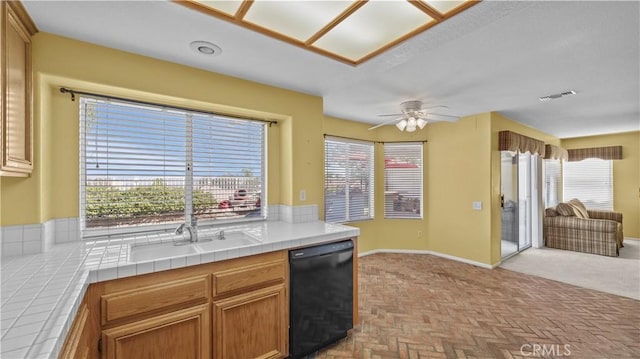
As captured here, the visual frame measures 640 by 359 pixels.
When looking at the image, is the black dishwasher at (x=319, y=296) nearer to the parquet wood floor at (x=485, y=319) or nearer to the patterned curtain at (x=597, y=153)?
the parquet wood floor at (x=485, y=319)

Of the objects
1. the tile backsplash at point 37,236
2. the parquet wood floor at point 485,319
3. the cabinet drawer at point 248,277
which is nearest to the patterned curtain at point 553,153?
the parquet wood floor at point 485,319

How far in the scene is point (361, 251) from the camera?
15.5 feet

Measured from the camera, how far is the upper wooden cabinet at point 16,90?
1325mm

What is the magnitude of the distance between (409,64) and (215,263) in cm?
224

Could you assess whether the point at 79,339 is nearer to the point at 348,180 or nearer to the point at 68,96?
the point at 68,96

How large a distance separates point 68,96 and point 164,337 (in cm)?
186

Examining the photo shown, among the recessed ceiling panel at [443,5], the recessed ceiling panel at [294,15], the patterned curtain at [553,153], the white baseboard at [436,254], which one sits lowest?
the white baseboard at [436,254]

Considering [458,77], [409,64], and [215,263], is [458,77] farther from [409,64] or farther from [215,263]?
[215,263]

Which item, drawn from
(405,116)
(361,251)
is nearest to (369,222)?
(361,251)

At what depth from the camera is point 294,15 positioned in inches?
64.6

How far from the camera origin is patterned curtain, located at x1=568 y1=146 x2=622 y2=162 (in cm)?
590

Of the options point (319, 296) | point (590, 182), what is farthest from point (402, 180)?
point (590, 182)

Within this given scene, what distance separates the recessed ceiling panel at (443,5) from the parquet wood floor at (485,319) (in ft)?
8.22

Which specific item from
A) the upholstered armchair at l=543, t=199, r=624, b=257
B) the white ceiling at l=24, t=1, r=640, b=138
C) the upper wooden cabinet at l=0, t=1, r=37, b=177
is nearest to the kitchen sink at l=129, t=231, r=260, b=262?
the upper wooden cabinet at l=0, t=1, r=37, b=177
